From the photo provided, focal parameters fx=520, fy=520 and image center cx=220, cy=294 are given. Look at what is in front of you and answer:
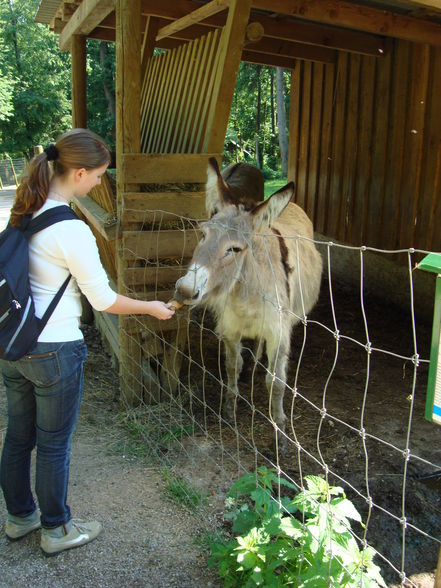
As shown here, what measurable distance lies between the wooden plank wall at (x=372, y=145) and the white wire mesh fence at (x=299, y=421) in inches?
77.1

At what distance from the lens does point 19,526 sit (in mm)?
2801

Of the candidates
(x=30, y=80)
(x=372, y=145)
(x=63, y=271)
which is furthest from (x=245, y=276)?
(x=30, y=80)

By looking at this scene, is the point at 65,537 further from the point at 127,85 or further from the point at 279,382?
the point at 127,85

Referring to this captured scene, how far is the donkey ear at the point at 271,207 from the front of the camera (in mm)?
3275

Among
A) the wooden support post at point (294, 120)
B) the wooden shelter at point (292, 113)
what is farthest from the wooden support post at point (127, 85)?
the wooden support post at point (294, 120)

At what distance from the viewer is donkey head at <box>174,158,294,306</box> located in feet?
10.4

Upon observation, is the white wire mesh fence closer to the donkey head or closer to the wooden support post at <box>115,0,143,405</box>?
the donkey head

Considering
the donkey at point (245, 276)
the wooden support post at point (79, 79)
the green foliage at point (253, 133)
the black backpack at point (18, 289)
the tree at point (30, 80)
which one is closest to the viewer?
the black backpack at point (18, 289)

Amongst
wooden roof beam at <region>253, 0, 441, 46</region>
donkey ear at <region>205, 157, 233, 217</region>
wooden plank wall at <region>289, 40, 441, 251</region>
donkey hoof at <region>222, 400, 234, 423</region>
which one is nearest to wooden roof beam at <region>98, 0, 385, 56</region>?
wooden plank wall at <region>289, 40, 441, 251</region>

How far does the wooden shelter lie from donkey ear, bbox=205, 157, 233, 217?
0.87 feet

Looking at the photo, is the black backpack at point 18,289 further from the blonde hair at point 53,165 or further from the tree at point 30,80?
the tree at point 30,80

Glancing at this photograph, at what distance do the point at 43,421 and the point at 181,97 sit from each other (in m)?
3.31

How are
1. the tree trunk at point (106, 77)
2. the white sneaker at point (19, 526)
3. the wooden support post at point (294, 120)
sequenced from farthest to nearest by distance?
1. the tree trunk at point (106, 77)
2. the wooden support post at point (294, 120)
3. the white sneaker at point (19, 526)

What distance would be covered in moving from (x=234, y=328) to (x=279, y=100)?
19384mm
